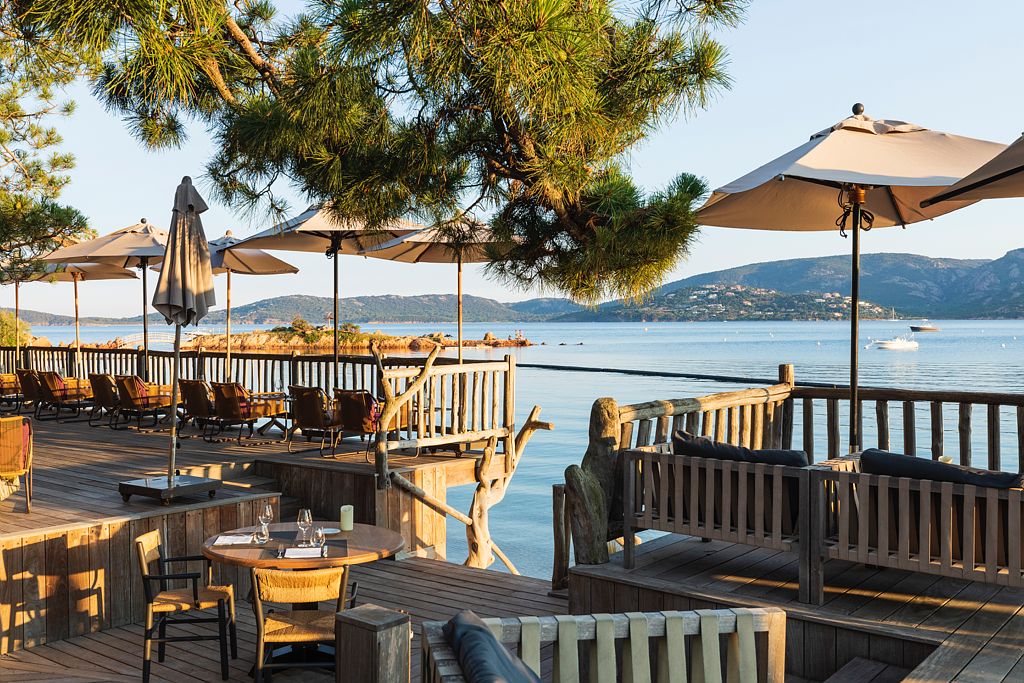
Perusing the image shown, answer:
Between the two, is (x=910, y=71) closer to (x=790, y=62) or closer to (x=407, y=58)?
(x=790, y=62)

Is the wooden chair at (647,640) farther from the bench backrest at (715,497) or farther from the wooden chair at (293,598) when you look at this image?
the wooden chair at (293,598)

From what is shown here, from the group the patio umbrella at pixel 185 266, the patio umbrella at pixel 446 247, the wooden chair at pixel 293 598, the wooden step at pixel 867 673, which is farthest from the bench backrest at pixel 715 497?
the patio umbrella at pixel 185 266

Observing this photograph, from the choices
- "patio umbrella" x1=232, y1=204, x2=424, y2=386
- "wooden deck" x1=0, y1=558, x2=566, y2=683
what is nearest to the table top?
"wooden deck" x1=0, y1=558, x2=566, y2=683

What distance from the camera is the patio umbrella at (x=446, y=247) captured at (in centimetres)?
711

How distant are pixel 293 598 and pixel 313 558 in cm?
29

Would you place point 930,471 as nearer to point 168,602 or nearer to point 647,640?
point 647,640

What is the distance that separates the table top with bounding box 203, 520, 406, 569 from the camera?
14.8 ft

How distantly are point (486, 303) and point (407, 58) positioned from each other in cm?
11790

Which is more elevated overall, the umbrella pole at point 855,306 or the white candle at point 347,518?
the umbrella pole at point 855,306

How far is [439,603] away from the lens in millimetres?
5996

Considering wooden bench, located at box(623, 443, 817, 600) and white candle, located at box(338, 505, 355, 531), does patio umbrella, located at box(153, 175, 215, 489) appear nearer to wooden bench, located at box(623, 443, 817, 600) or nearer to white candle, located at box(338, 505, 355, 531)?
white candle, located at box(338, 505, 355, 531)

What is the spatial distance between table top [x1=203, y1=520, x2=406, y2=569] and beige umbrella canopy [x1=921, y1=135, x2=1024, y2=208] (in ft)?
11.3

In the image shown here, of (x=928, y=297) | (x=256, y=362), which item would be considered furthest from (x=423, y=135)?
(x=928, y=297)

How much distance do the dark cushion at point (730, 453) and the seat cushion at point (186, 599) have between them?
104 inches
